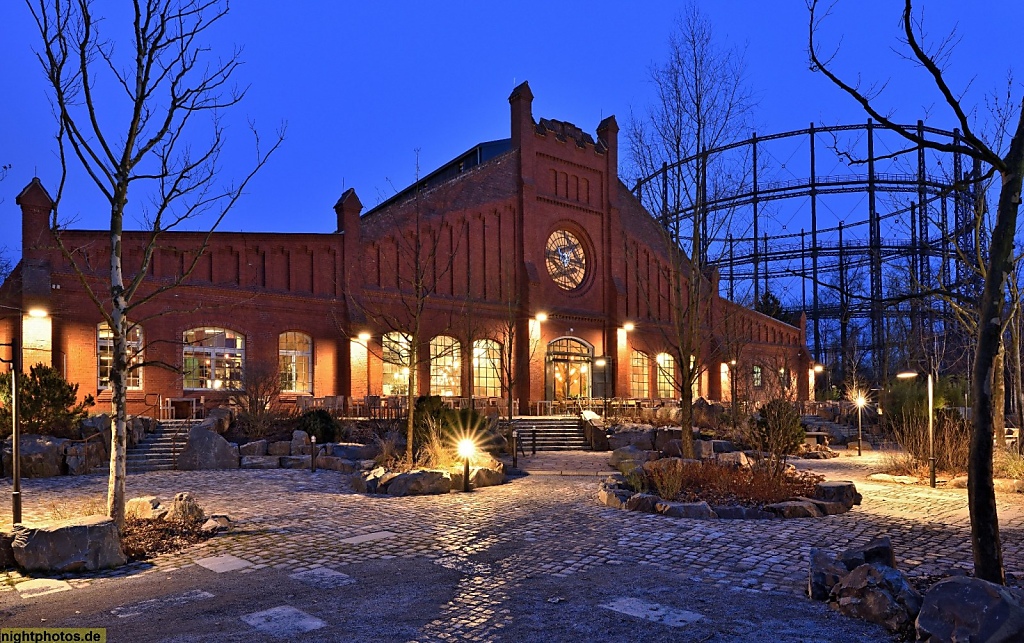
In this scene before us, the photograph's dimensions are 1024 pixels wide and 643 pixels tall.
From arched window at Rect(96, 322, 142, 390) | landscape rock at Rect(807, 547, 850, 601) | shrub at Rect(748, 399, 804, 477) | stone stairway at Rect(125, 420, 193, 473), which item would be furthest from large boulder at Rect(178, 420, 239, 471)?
landscape rock at Rect(807, 547, 850, 601)

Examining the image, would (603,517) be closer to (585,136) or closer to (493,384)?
(493,384)

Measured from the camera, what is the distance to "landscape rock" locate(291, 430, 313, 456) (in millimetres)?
17984

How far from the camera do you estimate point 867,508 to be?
10.6 meters

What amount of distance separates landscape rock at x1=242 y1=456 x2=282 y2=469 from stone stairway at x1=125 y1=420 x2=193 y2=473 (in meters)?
1.67

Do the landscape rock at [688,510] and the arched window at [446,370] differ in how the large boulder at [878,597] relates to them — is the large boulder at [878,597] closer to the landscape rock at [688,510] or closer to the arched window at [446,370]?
the landscape rock at [688,510]

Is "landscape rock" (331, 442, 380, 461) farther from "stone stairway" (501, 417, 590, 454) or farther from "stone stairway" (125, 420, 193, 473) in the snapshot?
"stone stairway" (501, 417, 590, 454)

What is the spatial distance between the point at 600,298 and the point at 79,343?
21.6 metres

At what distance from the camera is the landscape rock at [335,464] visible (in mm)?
16344

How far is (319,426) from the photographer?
1898 centimetres

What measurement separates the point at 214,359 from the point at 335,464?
29.0 ft

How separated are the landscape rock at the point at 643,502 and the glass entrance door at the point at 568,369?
2066 centimetres

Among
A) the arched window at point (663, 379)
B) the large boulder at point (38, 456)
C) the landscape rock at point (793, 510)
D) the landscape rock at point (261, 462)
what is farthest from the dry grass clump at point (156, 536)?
the arched window at point (663, 379)

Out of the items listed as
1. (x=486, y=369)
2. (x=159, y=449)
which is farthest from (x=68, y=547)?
(x=486, y=369)

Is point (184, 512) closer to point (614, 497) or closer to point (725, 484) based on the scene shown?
point (614, 497)
